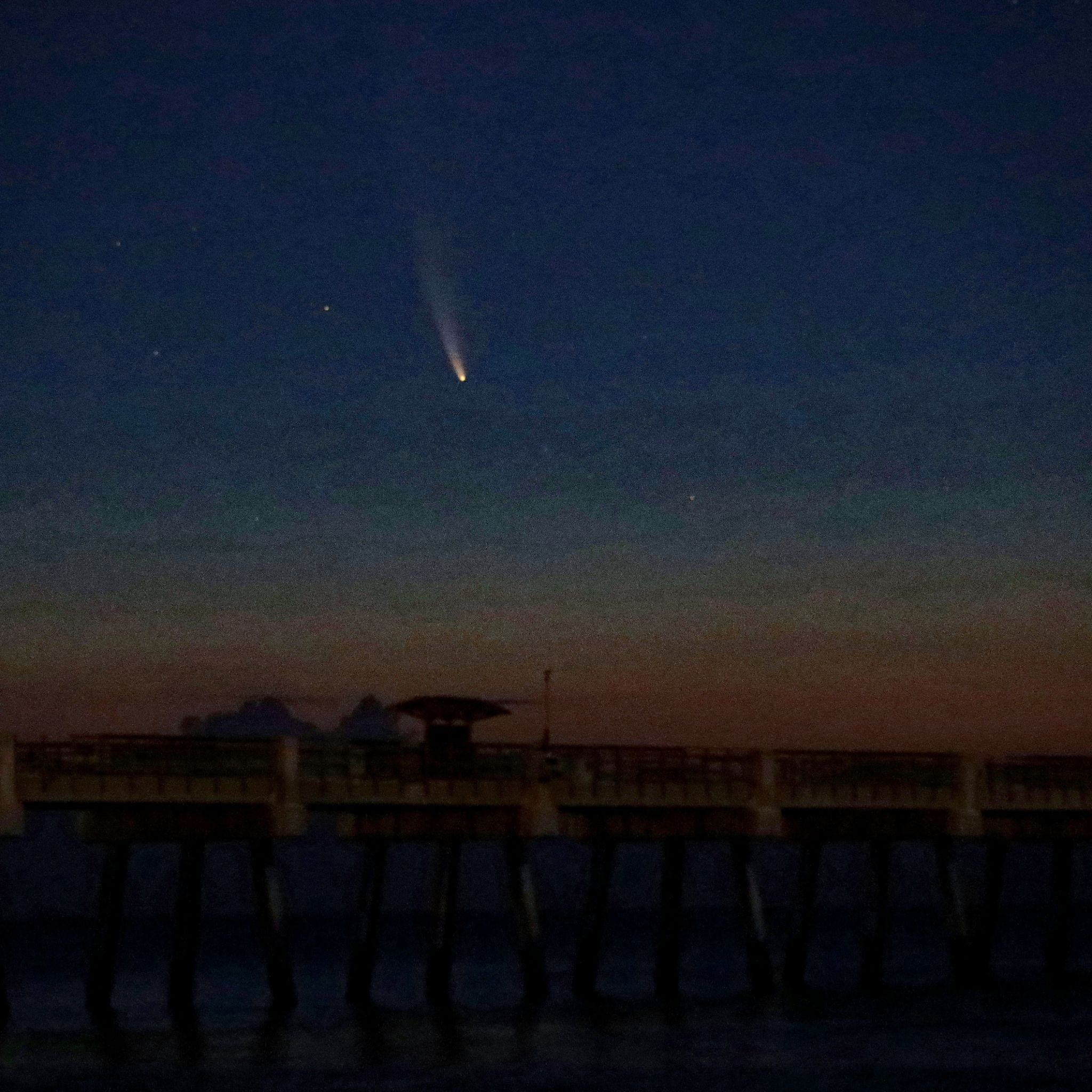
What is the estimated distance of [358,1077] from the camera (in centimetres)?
5097

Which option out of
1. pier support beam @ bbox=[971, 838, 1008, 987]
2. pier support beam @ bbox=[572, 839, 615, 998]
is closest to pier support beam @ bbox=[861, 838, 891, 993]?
pier support beam @ bbox=[971, 838, 1008, 987]

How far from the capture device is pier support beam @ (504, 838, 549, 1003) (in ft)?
208

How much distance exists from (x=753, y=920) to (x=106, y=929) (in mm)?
16920

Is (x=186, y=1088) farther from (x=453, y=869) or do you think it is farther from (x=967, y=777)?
(x=967, y=777)

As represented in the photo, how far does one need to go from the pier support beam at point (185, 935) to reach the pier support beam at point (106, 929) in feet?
5.15

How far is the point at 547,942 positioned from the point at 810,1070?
142m

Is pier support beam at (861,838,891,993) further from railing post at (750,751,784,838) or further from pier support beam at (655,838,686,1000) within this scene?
railing post at (750,751,784,838)

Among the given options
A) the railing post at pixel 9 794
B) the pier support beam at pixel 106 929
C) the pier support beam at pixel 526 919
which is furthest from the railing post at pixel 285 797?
the pier support beam at pixel 526 919

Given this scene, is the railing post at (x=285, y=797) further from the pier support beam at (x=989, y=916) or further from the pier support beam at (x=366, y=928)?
the pier support beam at (x=989, y=916)

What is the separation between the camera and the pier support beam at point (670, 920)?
68.2 m

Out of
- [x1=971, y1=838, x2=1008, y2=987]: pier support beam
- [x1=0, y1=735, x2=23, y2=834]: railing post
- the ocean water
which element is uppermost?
[x1=0, y1=735, x2=23, y2=834]: railing post

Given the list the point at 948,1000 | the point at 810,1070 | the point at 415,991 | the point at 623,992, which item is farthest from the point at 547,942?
the point at 810,1070

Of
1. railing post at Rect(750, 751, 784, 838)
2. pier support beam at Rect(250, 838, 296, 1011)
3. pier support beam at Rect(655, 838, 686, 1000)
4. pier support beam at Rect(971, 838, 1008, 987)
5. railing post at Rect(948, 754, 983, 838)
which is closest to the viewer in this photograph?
pier support beam at Rect(250, 838, 296, 1011)

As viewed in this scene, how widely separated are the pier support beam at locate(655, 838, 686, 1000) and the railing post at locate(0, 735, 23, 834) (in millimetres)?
20842
